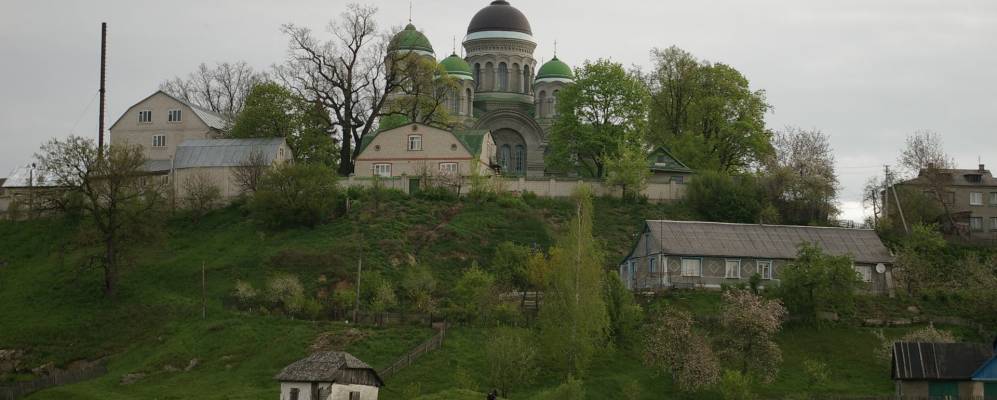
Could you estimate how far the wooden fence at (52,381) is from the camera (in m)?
53.2

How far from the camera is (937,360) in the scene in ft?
163

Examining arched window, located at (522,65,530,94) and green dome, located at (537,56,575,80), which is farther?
arched window, located at (522,65,530,94)

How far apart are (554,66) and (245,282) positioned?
150 ft

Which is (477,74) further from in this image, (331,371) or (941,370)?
(941,370)

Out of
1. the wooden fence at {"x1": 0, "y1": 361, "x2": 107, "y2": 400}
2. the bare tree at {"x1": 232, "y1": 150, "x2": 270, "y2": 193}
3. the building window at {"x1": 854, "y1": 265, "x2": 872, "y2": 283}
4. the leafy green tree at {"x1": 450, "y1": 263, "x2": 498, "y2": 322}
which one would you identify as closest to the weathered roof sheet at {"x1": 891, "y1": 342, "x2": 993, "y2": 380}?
the building window at {"x1": 854, "y1": 265, "x2": 872, "y2": 283}

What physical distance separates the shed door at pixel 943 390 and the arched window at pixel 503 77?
194 ft

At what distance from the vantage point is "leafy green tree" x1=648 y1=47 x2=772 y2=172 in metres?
85.6

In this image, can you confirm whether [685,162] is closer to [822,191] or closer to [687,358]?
[822,191]

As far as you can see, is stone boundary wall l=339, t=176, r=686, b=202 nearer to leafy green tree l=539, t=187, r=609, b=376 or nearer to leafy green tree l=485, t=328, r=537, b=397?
leafy green tree l=539, t=187, r=609, b=376

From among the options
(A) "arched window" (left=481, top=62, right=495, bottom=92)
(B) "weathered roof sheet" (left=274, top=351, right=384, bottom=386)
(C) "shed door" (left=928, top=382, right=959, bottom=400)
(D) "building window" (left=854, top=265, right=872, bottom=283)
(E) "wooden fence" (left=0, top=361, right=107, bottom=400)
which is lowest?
(E) "wooden fence" (left=0, top=361, right=107, bottom=400)

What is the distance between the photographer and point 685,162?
278ft

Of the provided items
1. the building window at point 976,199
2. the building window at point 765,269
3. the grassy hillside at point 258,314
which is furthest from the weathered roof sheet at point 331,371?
the building window at point 976,199

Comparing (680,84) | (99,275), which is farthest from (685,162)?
(99,275)

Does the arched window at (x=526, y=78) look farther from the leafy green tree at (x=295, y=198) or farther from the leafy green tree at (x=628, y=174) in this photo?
the leafy green tree at (x=295, y=198)
